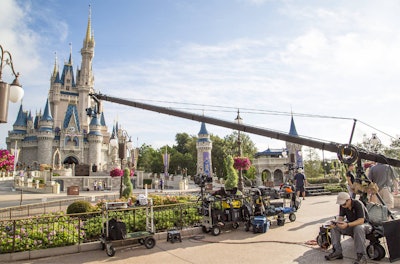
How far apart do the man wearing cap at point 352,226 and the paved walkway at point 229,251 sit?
34 centimetres

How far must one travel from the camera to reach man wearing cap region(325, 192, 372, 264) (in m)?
5.48

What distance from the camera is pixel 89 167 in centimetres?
5653

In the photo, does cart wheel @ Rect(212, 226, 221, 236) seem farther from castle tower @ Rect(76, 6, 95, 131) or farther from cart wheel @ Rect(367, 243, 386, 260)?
castle tower @ Rect(76, 6, 95, 131)

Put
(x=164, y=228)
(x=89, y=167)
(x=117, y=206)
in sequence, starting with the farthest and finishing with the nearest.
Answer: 1. (x=89, y=167)
2. (x=164, y=228)
3. (x=117, y=206)

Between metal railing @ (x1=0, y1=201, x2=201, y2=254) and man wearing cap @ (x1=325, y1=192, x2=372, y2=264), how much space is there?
185 inches

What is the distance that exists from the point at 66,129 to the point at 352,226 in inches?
2605

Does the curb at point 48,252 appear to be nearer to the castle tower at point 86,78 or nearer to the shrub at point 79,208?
the shrub at point 79,208

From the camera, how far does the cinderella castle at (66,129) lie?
60.9 m

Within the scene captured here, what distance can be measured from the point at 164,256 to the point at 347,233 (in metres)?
4.04

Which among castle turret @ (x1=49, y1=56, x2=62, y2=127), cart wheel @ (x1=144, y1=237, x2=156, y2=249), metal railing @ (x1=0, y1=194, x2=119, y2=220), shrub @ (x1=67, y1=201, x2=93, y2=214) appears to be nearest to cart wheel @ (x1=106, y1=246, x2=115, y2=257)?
cart wheel @ (x1=144, y1=237, x2=156, y2=249)

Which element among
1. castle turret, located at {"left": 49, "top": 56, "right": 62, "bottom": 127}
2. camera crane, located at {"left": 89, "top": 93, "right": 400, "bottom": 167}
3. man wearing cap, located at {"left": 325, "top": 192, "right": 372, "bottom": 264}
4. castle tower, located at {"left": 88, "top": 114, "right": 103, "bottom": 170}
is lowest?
man wearing cap, located at {"left": 325, "top": 192, "right": 372, "bottom": 264}

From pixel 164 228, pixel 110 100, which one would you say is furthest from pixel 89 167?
pixel 164 228

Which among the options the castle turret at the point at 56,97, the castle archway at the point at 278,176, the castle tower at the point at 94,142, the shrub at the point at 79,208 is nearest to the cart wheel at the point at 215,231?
the shrub at the point at 79,208

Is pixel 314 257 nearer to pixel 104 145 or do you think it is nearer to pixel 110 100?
pixel 110 100
